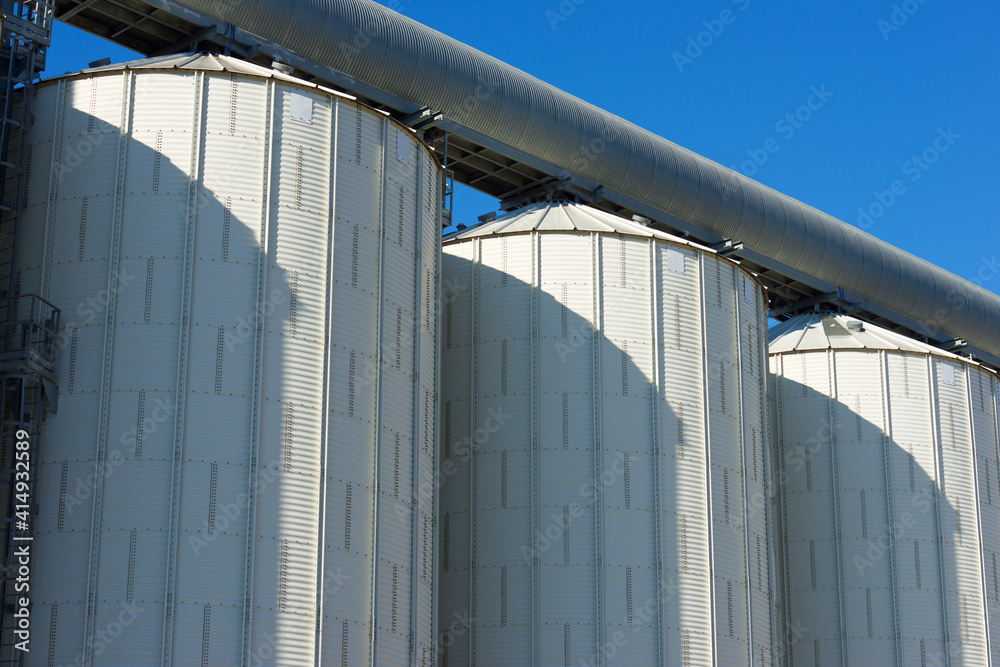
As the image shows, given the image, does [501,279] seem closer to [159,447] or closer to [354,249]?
[354,249]

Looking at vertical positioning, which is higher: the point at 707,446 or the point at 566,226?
the point at 566,226

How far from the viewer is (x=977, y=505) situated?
63531 mm

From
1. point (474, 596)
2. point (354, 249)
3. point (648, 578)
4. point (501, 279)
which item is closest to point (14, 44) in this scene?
point (354, 249)

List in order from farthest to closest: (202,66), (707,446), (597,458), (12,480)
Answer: (707,446), (597,458), (202,66), (12,480)

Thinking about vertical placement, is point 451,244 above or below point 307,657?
above

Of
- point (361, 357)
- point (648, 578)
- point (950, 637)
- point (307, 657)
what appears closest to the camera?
point (307, 657)

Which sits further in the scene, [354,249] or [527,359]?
[527,359]

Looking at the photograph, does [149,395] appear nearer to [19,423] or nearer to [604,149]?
[19,423]

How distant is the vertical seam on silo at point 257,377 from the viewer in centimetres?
3767

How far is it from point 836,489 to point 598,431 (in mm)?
18371

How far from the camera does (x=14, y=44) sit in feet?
141

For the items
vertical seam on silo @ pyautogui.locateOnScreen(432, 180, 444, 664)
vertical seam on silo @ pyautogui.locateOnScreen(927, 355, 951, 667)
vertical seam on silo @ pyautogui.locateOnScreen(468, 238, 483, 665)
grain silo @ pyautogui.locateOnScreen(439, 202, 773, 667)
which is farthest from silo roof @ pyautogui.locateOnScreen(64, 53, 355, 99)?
vertical seam on silo @ pyautogui.locateOnScreen(927, 355, 951, 667)

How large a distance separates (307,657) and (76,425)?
31.0ft

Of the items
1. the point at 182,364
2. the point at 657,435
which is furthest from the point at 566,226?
the point at 182,364
